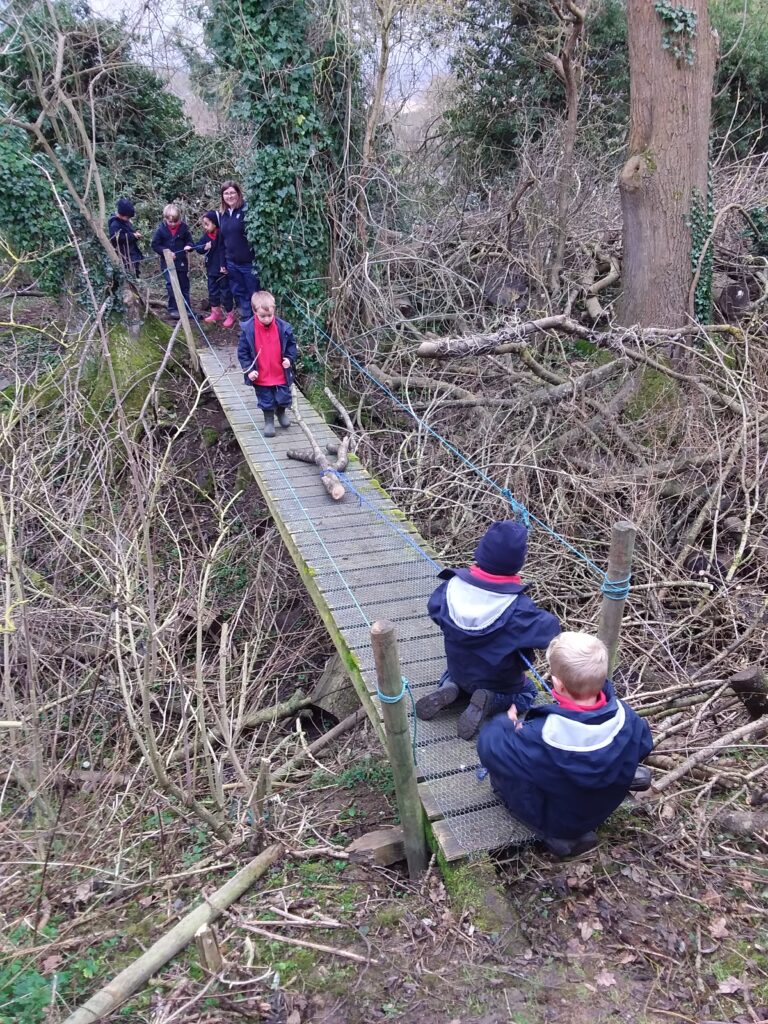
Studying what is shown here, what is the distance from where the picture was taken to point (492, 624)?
9.89ft

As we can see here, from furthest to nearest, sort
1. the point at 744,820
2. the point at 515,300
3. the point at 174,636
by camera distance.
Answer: the point at 515,300 < the point at 174,636 < the point at 744,820

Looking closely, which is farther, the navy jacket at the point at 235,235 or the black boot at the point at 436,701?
the navy jacket at the point at 235,235

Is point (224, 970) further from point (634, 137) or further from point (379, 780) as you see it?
point (634, 137)

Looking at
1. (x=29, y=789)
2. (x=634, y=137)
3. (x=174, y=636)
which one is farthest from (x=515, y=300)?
(x=29, y=789)

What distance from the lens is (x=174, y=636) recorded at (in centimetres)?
503

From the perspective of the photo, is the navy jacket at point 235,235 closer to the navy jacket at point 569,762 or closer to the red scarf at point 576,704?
the navy jacket at point 569,762

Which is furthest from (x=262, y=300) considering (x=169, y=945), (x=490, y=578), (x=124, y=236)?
(x=169, y=945)

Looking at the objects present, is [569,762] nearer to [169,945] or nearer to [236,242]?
[169,945]

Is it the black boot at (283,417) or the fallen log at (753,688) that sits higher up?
the black boot at (283,417)

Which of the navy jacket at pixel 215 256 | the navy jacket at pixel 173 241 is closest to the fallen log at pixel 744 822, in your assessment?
the navy jacket at pixel 215 256

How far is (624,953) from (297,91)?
8506 millimetres

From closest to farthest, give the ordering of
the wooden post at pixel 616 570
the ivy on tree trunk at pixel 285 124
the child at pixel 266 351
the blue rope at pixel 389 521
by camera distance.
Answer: the wooden post at pixel 616 570 < the blue rope at pixel 389 521 < the child at pixel 266 351 < the ivy on tree trunk at pixel 285 124

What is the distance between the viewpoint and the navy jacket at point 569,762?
96.7 inches

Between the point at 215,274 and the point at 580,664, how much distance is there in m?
7.98
